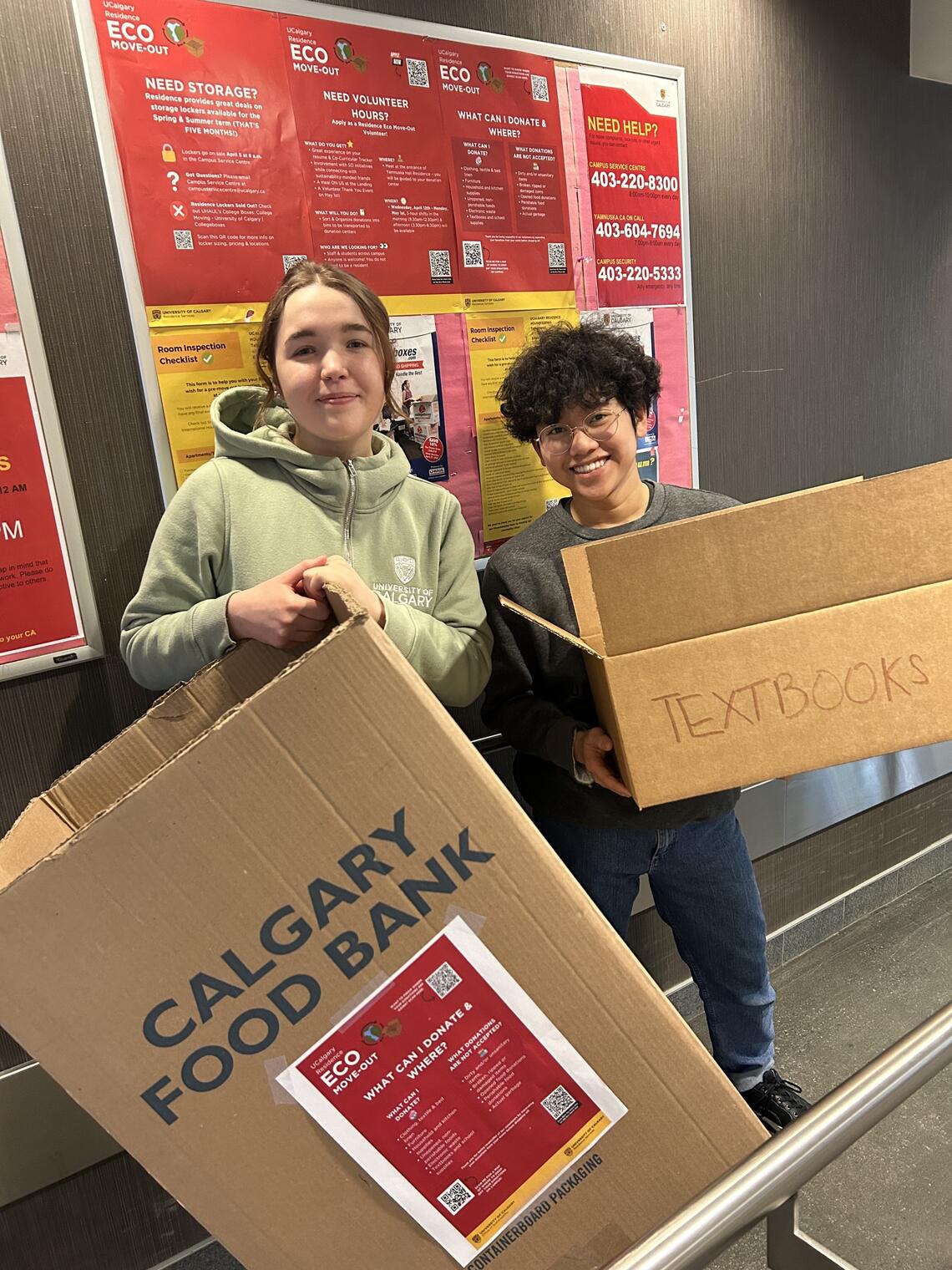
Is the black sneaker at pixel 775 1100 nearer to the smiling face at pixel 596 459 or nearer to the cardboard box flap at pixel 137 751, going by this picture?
the smiling face at pixel 596 459

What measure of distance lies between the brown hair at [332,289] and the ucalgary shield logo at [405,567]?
25 centimetres

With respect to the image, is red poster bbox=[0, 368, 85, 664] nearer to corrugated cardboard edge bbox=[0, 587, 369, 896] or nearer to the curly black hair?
corrugated cardboard edge bbox=[0, 587, 369, 896]

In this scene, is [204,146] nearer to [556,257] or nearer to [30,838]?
[556,257]

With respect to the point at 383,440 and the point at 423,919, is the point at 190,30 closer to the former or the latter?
the point at 383,440

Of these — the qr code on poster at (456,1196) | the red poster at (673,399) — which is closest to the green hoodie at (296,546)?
the qr code on poster at (456,1196)

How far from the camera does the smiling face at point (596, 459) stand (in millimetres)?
1364

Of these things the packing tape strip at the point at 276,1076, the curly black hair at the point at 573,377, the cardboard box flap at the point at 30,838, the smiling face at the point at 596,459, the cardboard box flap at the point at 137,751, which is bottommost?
the packing tape strip at the point at 276,1076

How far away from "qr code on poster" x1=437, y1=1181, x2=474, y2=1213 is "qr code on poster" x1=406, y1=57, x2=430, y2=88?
1.59m

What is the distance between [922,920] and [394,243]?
7.57ft

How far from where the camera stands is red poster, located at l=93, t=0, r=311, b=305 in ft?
3.87

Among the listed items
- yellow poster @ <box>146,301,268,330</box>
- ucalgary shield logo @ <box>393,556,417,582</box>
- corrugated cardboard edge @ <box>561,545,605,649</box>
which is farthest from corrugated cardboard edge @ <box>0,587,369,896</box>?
yellow poster @ <box>146,301,268,330</box>

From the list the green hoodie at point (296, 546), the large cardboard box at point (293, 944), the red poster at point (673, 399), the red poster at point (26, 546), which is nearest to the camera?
the large cardboard box at point (293, 944)

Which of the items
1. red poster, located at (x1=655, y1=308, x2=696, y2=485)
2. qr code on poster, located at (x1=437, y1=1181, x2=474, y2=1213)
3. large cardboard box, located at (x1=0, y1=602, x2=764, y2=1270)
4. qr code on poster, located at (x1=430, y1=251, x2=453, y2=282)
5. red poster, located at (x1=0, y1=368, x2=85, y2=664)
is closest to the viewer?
large cardboard box, located at (x1=0, y1=602, x2=764, y2=1270)

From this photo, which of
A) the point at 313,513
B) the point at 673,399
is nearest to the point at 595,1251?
the point at 313,513
